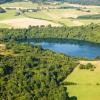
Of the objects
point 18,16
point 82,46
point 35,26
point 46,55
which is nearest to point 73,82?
point 46,55

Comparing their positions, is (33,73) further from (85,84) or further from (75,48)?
(75,48)

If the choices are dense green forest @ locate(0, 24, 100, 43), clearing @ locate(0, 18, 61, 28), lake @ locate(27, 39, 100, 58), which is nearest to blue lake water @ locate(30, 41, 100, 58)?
lake @ locate(27, 39, 100, 58)

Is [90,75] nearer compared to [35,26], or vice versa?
[90,75]

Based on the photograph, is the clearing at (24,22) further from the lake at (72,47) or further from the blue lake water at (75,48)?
the blue lake water at (75,48)

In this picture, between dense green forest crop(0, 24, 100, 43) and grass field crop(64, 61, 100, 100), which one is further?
dense green forest crop(0, 24, 100, 43)

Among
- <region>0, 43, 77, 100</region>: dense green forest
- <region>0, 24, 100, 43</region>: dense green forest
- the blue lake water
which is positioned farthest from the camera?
<region>0, 24, 100, 43</region>: dense green forest

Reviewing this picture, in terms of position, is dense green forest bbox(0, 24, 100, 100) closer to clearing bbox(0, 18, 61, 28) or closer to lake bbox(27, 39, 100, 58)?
lake bbox(27, 39, 100, 58)

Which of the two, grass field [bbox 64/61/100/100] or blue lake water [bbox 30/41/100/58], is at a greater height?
grass field [bbox 64/61/100/100]

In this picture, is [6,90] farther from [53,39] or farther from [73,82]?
[53,39]
